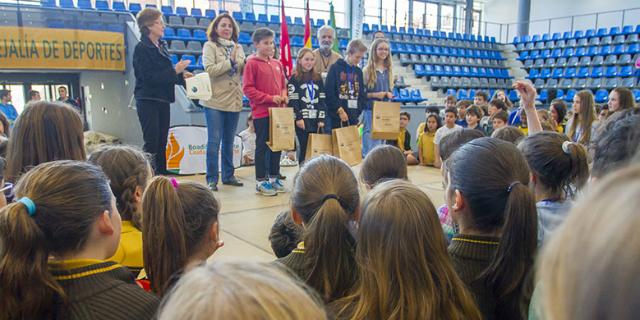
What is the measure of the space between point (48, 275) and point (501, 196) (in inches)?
47.0

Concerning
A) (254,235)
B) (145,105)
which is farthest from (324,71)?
(254,235)

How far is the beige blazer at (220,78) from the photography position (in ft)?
13.2

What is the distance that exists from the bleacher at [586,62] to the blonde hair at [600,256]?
12.2 m

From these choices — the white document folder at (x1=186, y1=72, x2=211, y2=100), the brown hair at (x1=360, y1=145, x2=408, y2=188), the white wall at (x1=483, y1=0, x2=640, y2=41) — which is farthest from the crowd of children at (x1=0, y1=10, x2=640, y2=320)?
the white wall at (x1=483, y1=0, x2=640, y2=41)

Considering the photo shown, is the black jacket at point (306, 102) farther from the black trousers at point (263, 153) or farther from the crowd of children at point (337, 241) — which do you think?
the crowd of children at point (337, 241)

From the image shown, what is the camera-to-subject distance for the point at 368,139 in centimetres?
488

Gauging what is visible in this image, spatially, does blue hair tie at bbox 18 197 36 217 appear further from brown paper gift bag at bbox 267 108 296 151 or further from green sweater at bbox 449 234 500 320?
brown paper gift bag at bbox 267 108 296 151

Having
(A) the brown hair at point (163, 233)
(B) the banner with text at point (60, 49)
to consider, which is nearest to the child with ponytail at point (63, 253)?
(A) the brown hair at point (163, 233)

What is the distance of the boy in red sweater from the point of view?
3.99 m

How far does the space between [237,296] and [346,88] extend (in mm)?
3940

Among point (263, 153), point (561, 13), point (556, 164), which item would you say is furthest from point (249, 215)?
point (561, 13)

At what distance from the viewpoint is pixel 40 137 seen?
1897 mm

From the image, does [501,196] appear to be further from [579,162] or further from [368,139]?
[368,139]

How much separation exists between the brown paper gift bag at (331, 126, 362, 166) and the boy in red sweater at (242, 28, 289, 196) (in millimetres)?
515
